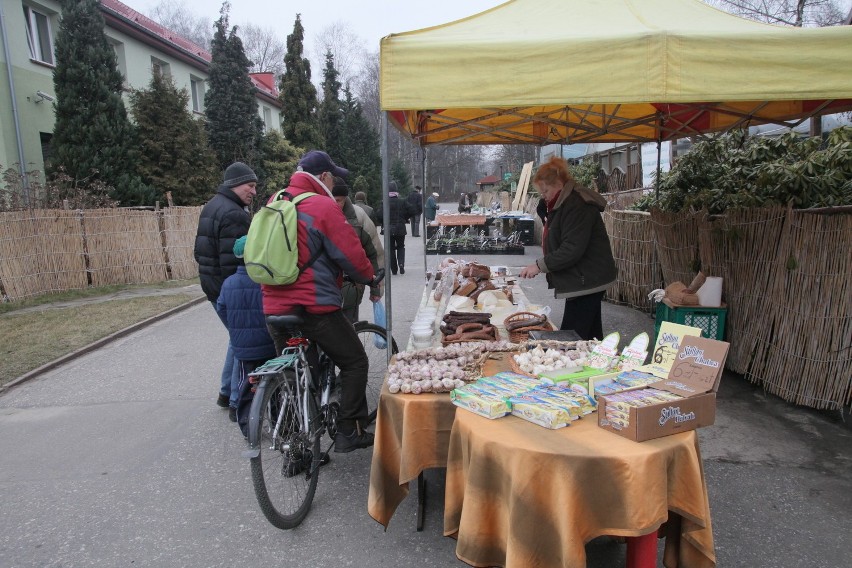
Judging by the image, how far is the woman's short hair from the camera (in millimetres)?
4359

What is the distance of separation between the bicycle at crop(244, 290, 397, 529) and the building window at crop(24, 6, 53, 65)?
16.2 m

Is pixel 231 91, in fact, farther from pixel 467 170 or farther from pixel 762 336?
pixel 467 170

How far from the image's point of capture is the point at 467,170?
77.9 meters

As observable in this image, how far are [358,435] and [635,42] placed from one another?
9.08 ft

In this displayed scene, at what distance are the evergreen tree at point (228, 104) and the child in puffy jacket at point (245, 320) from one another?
60.3ft

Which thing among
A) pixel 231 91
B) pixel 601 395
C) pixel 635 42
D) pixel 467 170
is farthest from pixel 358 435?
pixel 467 170

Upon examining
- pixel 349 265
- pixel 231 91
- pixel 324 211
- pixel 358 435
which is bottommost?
pixel 358 435

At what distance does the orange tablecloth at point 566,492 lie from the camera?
2.02 metres

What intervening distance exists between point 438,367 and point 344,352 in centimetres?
78

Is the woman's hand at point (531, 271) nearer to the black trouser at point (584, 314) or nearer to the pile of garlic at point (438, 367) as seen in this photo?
the black trouser at point (584, 314)

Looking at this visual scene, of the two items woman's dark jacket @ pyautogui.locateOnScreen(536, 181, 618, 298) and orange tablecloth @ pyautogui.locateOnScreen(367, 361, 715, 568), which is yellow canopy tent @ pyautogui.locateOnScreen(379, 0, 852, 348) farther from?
orange tablecloth @ pyautogui.locateOnScreen(367, 361, 715, 568)

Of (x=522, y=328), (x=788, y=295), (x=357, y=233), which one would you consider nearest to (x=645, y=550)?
(x=522, y=328)

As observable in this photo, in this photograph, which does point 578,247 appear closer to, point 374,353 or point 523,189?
point 374,353

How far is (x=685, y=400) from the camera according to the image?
86.7 inches
